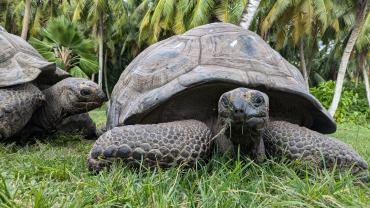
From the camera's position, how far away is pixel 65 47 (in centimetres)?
1252

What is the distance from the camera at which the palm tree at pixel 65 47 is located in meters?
12.0

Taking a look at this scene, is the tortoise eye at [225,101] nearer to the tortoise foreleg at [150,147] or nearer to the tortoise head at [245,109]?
the tortoise head at [245,109]

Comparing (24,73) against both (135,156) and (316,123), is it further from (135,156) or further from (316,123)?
(316,123)

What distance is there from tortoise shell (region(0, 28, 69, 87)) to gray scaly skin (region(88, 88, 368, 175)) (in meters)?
1.57

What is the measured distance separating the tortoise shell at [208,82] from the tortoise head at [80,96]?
34.4 inches

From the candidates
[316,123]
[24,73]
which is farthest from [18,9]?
[316,123]

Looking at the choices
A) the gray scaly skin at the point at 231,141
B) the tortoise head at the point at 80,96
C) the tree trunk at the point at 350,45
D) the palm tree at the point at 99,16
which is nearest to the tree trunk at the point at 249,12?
the tortoise head at the point at 80,96

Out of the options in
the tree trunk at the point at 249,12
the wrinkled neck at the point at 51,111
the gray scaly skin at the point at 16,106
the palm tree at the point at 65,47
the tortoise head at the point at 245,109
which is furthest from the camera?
the palm tree at the point at 65,47

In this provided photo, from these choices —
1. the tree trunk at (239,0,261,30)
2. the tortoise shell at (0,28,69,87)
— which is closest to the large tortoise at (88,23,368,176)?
the tortoise shell at (0,28,69,87)

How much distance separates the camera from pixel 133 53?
964 inches

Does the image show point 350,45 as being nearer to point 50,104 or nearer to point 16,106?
point 50,104

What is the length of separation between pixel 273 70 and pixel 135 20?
21.4 meters

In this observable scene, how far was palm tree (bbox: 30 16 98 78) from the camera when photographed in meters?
12.0

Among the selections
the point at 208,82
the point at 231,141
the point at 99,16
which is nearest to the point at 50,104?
the point at 208,82
